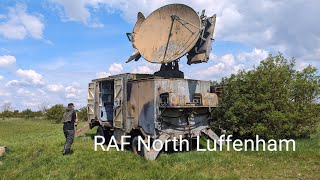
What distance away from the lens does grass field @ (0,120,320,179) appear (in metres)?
11.1

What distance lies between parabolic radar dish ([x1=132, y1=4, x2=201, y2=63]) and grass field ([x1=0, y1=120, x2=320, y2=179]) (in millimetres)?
4382

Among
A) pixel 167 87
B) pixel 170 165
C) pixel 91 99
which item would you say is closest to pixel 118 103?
pixel 167 87

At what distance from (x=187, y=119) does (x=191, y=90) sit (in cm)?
128

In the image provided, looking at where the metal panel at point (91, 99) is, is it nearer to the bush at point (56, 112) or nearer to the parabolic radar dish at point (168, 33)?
the parabolic radar dish at point (168, 33)

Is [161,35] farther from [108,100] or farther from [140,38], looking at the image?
[108,100]

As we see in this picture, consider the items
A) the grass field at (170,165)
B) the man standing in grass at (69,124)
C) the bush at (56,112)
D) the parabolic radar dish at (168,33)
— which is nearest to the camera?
the grass field at (170,165)

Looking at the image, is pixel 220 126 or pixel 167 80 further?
pixel 220 126

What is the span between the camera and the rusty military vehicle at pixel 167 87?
14.4 meters

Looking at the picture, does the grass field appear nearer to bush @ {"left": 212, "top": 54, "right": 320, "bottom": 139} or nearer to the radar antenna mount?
bush @ {"left": 212, "top": 54, "right": 320, "bottom": 139}

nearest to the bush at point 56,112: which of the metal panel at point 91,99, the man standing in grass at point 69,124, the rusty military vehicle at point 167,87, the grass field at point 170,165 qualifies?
the metal panel at point 91,99

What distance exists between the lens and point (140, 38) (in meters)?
17.2

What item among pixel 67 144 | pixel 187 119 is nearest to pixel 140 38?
pixel 187 119

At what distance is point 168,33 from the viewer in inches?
634

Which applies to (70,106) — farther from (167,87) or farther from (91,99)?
(91,99)
